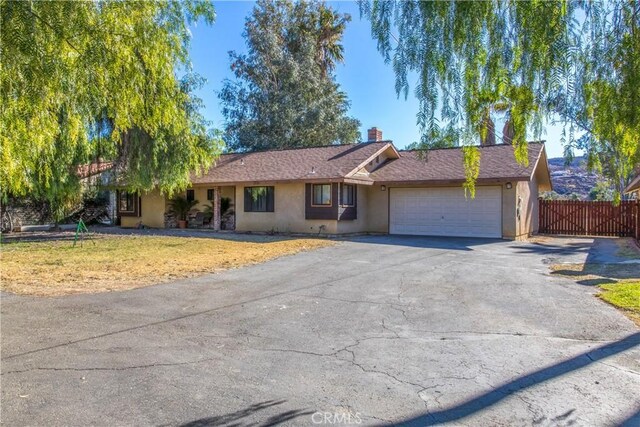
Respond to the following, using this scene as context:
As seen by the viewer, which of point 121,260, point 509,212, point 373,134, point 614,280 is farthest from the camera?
point 373,134

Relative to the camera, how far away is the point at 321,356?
4.83m

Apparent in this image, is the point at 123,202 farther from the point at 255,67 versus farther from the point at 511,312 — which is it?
the point at 511,312

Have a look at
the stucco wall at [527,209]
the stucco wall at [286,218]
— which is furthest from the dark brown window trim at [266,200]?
the stucco wall at [527,209]

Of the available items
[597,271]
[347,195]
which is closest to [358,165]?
[347,195]

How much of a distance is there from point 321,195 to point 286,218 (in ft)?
6.90

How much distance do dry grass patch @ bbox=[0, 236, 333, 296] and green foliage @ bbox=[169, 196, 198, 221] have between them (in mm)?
5201

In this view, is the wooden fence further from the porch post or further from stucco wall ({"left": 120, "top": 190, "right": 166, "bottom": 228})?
stucco wall ({"left": 120, "top": 190, "right": 166, "bottom": 228})

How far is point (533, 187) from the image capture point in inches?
904

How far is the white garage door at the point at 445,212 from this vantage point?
1923cm

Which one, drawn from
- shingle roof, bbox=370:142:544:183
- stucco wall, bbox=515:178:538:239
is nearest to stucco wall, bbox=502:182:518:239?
stucco wall, bbox=515:178:538:239

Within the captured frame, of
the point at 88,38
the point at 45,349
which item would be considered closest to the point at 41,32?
the point at 88,38

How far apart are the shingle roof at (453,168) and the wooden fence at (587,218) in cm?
466

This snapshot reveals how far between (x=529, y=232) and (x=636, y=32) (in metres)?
18.5

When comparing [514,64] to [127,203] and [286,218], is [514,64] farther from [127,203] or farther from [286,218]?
[127,203]
